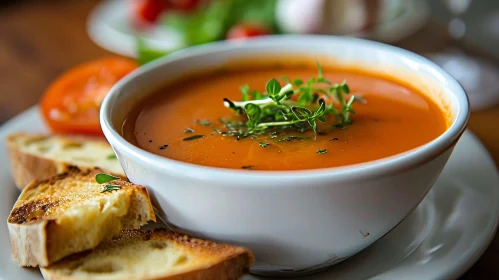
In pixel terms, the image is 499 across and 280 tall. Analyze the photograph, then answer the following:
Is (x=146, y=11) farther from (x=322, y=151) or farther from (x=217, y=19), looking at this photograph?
(x=322, y=151)

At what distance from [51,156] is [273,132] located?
879 mm

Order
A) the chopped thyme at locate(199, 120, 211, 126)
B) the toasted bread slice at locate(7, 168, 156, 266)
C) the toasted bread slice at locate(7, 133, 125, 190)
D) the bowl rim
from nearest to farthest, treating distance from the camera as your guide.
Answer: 1. the bowl rim
2. the toasted bread slice at locate(7, 168, 156, 266)
3. the chopped thyme at locate(199, 120, 211, 126)
4. the toasted bread slice at locate(7, 133, 125, 190)

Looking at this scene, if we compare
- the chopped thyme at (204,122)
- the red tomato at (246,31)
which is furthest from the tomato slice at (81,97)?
the chopped thyme at (204,122)

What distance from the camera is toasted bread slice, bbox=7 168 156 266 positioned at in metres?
1.39

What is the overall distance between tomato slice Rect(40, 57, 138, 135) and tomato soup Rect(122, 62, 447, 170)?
0.60m

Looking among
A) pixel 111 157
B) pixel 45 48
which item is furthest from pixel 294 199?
pixel 45 48

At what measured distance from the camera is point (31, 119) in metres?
2.48

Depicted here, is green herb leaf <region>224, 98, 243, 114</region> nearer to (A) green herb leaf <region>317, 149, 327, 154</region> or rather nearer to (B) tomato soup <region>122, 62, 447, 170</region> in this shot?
(B) tomato soup <region>122, 62, 447, 170</region>

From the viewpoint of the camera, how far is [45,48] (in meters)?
3.77

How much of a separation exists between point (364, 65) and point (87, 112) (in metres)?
1.22

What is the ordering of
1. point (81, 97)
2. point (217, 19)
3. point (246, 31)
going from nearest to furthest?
point (81, 97)
point (246, 31)
point (217, 19)

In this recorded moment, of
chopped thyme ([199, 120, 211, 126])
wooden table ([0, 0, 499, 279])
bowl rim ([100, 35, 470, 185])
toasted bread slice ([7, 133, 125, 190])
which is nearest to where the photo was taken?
bowl rim ([100, 35, 470, 185])

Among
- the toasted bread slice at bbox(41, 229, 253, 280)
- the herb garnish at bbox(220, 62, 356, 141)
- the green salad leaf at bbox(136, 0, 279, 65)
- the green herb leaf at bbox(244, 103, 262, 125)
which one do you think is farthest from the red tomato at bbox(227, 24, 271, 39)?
the toasted bread slice at bbox(41, 229, 253, 280)

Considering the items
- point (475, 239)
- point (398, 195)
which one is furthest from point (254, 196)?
point (475, 239)
